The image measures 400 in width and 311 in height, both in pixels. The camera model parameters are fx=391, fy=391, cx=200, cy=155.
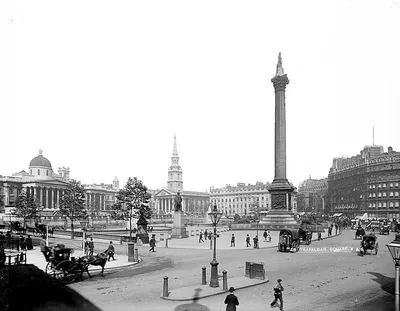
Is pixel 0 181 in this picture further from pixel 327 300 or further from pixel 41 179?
pixel 327 300

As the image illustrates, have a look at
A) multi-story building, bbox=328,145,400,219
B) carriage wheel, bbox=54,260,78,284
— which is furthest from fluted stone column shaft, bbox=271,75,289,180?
multi-story building, bbox=328,145,400,219

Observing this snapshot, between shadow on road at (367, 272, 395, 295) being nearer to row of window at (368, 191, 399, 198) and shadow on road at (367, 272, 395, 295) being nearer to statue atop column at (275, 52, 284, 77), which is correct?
statue atop column at (275, 52, 284, 77)

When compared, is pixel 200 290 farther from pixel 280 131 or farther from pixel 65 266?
pixel 280 131

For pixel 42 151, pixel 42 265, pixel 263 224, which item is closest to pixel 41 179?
pixel 42 151

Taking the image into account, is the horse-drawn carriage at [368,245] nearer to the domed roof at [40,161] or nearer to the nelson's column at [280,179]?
the nelson's column at [280,179]

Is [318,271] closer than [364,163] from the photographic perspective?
Yes
